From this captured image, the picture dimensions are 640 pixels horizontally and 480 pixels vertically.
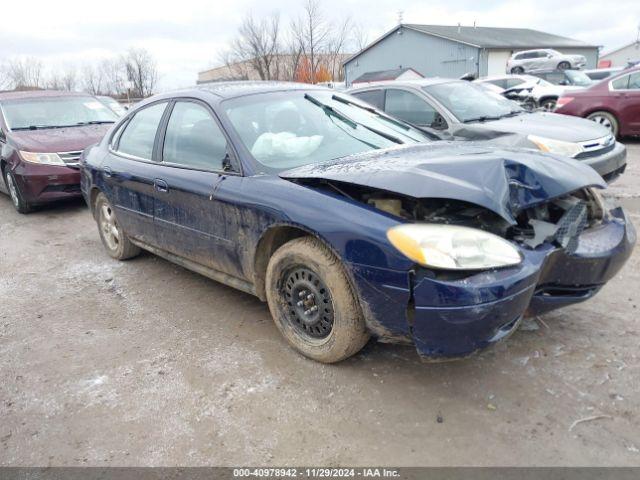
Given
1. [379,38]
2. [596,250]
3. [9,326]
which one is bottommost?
[9,326]

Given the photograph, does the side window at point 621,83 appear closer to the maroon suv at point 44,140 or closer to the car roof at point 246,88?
the car roof at point 246,88

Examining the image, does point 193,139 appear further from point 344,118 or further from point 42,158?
point 42,158

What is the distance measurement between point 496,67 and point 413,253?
38.8 meters

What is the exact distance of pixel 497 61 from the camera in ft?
121

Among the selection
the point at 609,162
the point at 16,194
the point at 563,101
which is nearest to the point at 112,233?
the point at 16,194

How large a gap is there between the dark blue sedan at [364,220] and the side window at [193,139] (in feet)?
0.04

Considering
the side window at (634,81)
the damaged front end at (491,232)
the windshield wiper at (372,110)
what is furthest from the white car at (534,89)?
the damaged front end at (491,232)

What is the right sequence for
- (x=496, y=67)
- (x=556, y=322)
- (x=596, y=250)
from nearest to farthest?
(x=596, y=250) → (x=556, y=322) → (x=496, y=67)

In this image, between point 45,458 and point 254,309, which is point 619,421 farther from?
point 45,458

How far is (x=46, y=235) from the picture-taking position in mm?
6266

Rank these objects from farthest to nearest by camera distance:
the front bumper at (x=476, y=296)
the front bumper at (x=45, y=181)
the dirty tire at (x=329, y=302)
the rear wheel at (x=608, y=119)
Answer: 1. the rear wheel at (x=608, y=119)
2. the front bumper at (x=45, y=181)
3. the dirty tire at (x=329, y=302)
4. the front bumper at (x=476, y=296)

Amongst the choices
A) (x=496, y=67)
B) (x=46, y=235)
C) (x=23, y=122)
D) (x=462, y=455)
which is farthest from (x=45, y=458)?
(x=496, y=67)

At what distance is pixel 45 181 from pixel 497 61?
3649 cm

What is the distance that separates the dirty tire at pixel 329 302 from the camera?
8.73 feet
